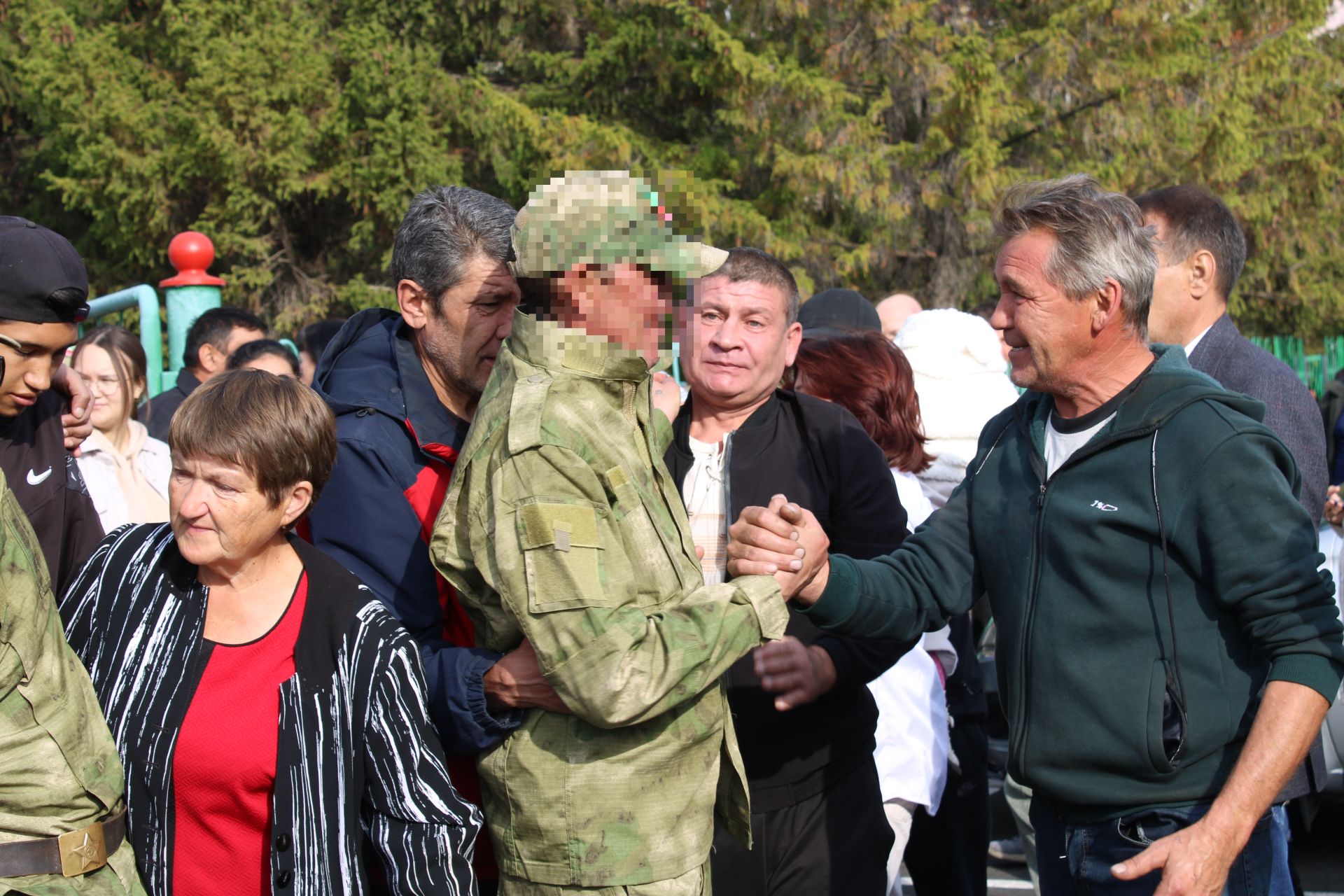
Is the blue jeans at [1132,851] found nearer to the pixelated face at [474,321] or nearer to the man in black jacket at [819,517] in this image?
the man in black jacket at [819,517]

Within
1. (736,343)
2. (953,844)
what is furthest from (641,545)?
(953,844)

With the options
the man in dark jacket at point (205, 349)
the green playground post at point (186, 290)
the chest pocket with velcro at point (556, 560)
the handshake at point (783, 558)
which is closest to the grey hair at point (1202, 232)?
the handshake at point (783, 558)

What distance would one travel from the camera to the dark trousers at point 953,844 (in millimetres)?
3959

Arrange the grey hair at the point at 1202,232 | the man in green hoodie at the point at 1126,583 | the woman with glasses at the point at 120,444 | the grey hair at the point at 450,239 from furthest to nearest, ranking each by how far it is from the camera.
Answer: the woman with glasses at the point at 120,444, the grey hair at the point at 1202,232, the grey hair at the point at 450,239, the man in green hoodie at the point at 1126,583

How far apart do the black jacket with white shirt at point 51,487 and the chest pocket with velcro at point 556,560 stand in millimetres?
1329

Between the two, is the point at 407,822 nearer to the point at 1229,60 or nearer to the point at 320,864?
the point at 320,864

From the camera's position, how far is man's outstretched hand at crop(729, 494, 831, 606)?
2.35 meters

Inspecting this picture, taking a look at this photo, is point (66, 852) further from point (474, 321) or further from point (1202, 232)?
point (1202, 232)

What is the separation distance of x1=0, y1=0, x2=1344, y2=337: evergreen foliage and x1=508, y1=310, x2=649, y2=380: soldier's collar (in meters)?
12.2

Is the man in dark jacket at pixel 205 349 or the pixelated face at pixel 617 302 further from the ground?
the pixelated face at pixel 617 302

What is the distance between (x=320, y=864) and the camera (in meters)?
2.11

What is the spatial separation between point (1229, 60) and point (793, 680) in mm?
15921

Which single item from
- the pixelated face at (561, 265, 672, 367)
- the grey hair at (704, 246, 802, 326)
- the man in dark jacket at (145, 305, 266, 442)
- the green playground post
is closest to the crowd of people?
the pixelated face at (561, 265, 672, 367)

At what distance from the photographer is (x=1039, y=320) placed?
240 cm
